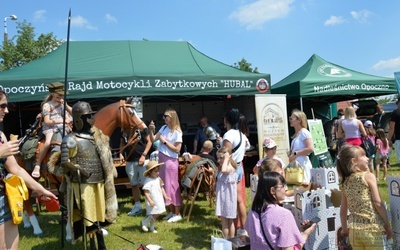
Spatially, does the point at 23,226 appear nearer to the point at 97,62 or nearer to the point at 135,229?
the point at 135,229

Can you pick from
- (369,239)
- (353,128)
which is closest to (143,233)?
(369,239)

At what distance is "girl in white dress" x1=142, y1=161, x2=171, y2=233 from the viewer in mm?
5250

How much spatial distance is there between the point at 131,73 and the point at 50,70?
71.9 inches

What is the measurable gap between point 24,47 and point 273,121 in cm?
2213

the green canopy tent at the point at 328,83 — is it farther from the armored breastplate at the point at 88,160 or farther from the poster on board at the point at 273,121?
the armored breastplate at the point at 88,160

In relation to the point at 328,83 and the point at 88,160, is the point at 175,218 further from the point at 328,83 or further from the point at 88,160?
the point at 328,83

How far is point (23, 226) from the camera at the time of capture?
5.95 metres

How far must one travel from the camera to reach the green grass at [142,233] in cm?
484

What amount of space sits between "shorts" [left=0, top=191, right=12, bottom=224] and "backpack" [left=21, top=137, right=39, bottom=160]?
306cm

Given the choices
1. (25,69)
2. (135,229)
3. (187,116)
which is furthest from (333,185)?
(187,116)

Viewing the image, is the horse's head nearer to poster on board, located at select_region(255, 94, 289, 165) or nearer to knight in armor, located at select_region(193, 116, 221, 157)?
knight in armor, located at select_region(193, 116, 221, 157)

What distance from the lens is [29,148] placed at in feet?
18.1

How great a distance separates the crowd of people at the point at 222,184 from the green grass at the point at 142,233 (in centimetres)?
22

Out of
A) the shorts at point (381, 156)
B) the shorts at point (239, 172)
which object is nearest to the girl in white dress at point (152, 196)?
the shorts at point (239, 172)
